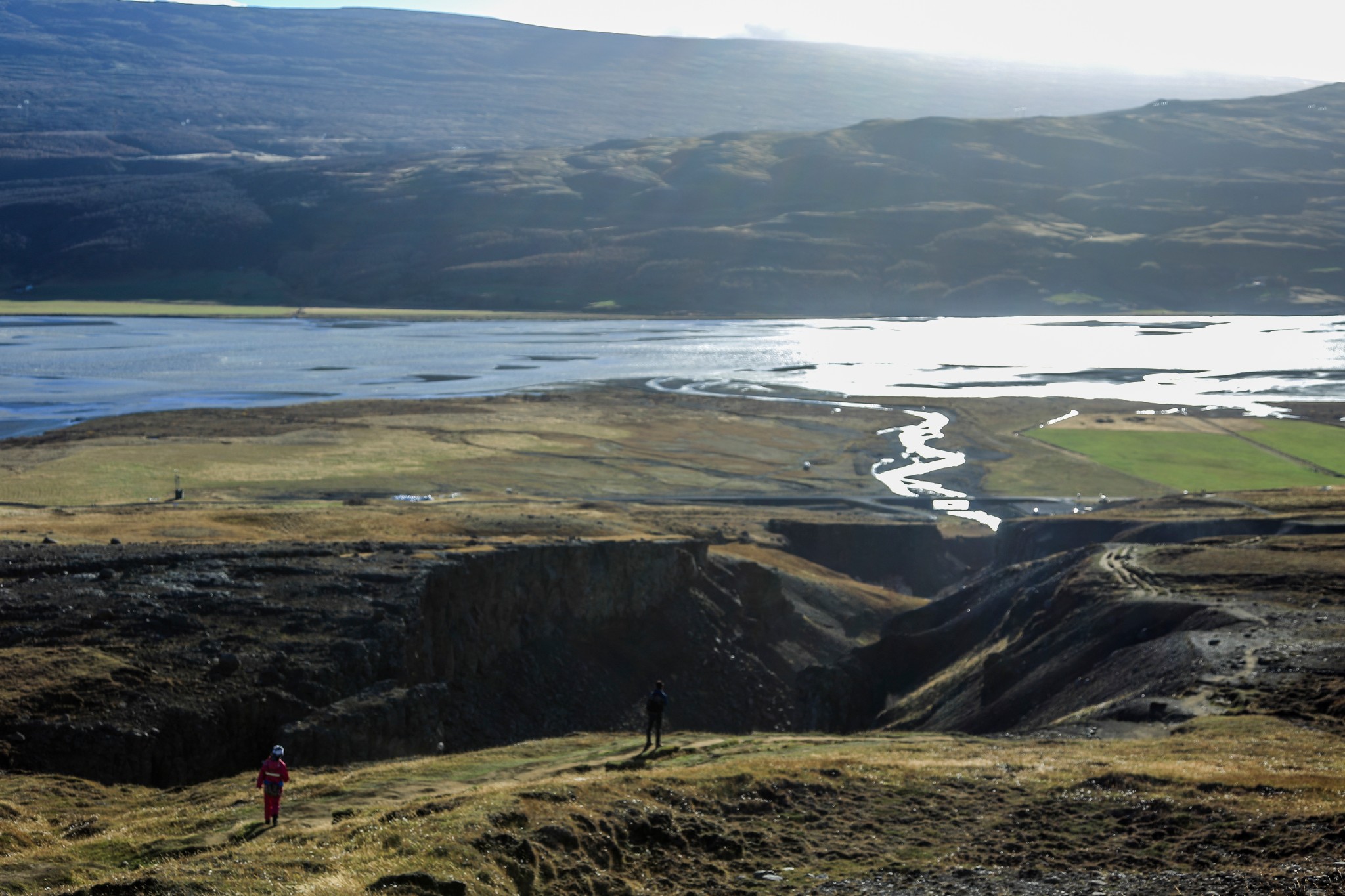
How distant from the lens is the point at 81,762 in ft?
83.6

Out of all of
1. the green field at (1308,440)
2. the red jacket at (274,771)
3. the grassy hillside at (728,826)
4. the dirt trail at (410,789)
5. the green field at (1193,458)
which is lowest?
the green field at (1193,458)

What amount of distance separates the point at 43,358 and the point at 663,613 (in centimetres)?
12959

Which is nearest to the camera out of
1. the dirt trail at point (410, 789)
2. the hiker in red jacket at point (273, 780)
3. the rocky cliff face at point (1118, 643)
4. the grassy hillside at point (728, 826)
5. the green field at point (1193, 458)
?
the grassy hillside at point (728, 826)

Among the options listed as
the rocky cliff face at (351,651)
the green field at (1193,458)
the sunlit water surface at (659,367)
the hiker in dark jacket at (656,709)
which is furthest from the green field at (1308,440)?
the hiker in dark jacket at (656,709)

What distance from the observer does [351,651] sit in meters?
32.9

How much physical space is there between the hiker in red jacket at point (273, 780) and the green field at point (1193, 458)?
75600 mm

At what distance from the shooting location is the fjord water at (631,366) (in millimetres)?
129500

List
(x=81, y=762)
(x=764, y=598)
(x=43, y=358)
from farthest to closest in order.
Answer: (x=43, y=358), (x=764, y=598), (x=81, y=762)

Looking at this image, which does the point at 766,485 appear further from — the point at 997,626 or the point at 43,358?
the point at 43,358

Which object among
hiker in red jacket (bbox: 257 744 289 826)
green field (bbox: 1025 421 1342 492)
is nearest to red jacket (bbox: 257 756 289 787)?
hiker in red jacket (bbox: 257 744 289 826)

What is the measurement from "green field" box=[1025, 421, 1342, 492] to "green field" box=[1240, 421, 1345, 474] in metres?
0.32

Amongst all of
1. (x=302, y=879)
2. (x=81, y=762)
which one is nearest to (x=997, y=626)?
(x=81, y=762)

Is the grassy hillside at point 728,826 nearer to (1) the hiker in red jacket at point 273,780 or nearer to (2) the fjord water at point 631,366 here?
(1) the hiker in red jacket at point 273,780

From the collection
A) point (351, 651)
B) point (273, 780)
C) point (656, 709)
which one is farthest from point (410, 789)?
point (351, 651)
